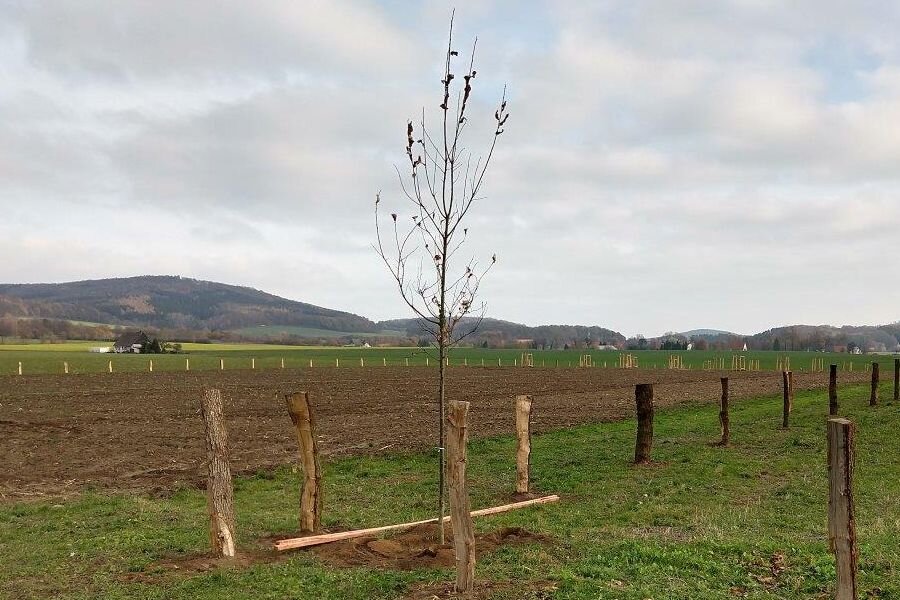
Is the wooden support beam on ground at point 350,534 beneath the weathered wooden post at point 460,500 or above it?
beneath

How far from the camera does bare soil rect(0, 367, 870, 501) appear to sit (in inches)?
631

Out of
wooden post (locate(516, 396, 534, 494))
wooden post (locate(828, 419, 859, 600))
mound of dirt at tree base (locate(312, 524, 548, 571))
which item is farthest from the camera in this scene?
wooden post (locate(516, 396, 534, 494))

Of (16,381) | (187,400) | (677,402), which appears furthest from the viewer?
(16,381)

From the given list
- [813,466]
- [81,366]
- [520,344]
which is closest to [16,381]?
[81,366]

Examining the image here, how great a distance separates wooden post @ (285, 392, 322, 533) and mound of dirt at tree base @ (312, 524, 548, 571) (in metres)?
0.67

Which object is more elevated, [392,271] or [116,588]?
[392,271]

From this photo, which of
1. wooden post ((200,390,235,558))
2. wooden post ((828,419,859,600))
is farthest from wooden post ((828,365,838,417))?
wooden post ((200,390,235,558))

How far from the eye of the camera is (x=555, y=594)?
6.42 metres

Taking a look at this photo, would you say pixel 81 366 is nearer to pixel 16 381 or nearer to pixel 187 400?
pixel 16 381

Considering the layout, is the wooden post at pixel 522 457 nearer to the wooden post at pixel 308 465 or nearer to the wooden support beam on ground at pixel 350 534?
the wooden support beam on ground at pixel 350 534

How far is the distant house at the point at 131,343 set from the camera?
350 ft

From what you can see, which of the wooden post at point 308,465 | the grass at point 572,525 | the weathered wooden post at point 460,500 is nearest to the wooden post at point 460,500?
the weathered wooden post at point 460,500

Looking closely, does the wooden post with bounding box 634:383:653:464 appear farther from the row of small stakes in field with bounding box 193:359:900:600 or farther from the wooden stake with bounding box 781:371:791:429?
the wooden stake with bounding box 781:371:791:429

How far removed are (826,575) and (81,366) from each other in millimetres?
69611
